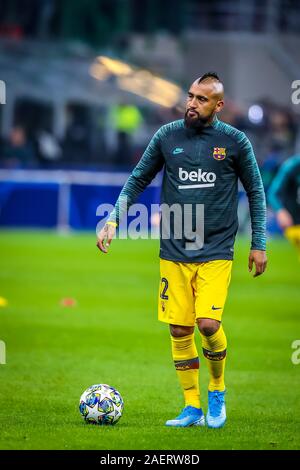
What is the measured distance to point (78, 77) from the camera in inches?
1427

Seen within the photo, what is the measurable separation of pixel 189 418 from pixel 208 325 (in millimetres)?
756

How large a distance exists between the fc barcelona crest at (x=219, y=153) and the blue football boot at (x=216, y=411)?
173 centimetres

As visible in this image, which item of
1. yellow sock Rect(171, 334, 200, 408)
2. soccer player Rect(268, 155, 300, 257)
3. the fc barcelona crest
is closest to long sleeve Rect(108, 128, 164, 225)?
the fc barcelona crest

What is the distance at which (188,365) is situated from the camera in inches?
356

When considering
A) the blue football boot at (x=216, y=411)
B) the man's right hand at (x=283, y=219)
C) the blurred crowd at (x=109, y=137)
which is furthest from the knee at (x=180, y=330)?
the blurred crowd at (x=109, y=137)

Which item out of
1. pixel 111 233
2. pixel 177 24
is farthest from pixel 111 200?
pixel 111 233

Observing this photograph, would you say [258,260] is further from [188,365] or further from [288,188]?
[288,188]

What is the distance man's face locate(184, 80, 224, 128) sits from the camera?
872 cm

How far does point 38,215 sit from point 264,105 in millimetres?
8137

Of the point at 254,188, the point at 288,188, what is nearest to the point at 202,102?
the point at 254,188

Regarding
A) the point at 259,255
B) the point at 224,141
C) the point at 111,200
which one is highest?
the point at 111,200
